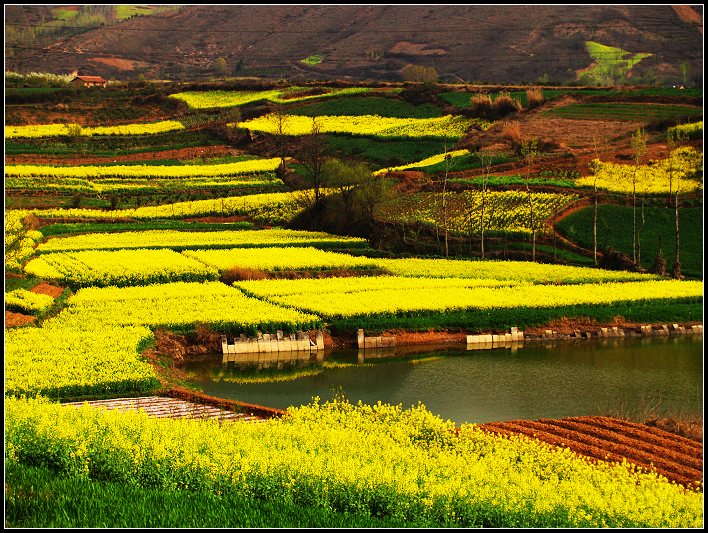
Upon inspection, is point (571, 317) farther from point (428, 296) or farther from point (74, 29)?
point (74, 29)

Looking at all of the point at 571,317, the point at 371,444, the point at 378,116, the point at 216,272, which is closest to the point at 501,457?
the point at 371,444

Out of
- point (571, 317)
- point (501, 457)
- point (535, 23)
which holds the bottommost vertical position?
→ point (571, 317)

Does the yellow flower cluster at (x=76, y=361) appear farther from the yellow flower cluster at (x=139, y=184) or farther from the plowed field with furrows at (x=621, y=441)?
the yellow flower cluster at (x=139, y=184)

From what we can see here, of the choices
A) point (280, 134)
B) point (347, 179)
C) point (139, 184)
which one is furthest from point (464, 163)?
point (139, 184)

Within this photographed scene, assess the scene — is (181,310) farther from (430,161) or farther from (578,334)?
(430,161)

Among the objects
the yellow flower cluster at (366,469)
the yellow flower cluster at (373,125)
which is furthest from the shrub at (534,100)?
the yellow flower cluster at (366,469)

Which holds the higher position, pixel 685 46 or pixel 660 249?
pixel 685 46
